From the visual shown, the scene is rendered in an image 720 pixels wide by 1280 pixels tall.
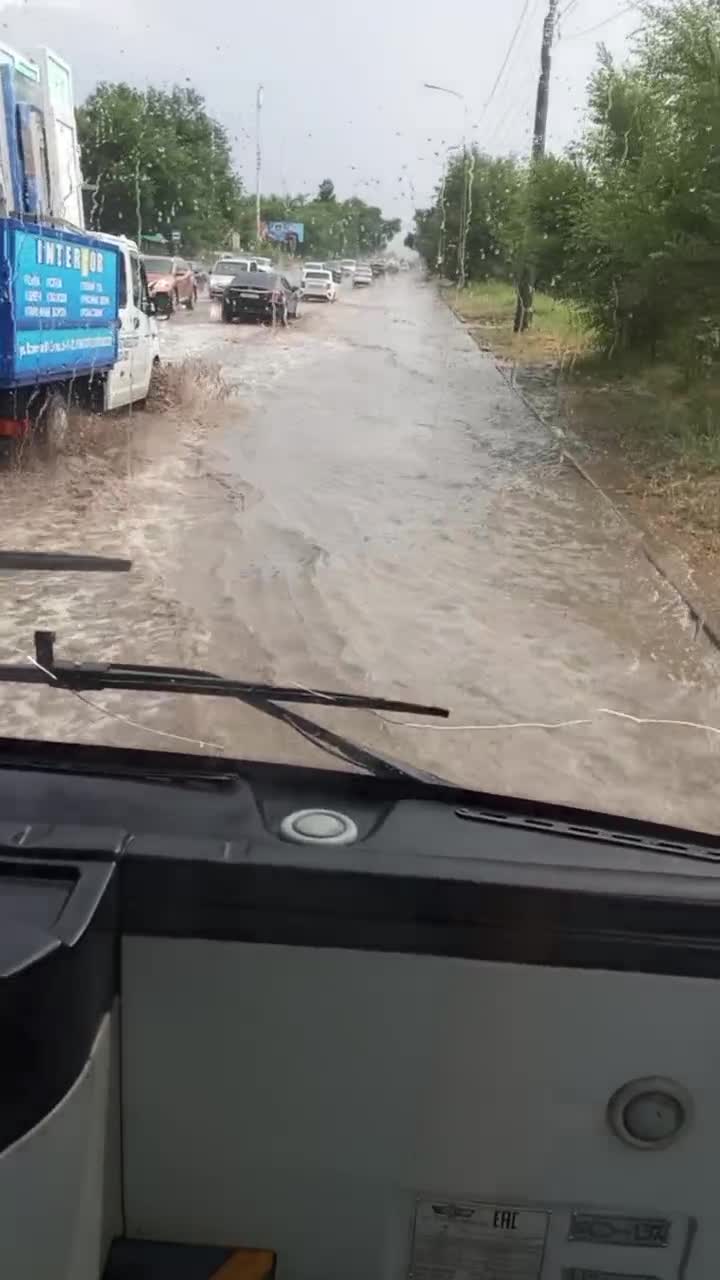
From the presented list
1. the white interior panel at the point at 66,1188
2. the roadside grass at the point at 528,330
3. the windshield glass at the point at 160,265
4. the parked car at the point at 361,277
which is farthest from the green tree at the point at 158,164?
the parked car at the point at 361,277

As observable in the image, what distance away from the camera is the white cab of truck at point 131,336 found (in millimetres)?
12609

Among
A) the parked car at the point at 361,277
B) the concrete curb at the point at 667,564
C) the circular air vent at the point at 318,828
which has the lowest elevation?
the parked car at the point at 361,277

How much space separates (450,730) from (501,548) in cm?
425

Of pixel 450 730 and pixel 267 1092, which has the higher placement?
pixel 267 1092

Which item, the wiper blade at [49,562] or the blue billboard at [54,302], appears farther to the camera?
the blue billboard at [54,302]

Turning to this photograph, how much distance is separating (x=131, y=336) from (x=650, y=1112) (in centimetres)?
1243

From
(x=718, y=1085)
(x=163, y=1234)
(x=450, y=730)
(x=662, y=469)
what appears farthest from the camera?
(x=662, y=469)

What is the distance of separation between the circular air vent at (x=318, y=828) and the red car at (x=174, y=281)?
47.6 feet

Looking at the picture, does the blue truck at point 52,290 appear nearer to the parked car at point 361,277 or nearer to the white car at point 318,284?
the white car at point 318,284

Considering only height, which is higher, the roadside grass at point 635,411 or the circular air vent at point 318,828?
the circular air vent at point 318,828

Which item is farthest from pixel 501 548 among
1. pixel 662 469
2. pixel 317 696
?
pixel 317 696

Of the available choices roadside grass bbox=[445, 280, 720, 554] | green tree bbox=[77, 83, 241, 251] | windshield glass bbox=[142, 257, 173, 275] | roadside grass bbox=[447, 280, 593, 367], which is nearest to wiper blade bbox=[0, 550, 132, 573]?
green tree bbox=[77, 83, 241, 251]

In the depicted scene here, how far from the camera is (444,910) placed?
5.59ft

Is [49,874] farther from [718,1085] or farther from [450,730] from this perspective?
[450,730]
